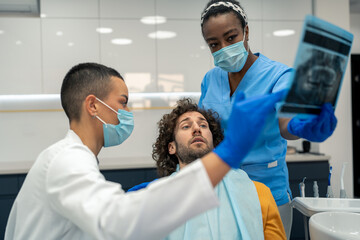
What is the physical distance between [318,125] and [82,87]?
731 millimetres

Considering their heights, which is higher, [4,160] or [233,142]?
[233,142]

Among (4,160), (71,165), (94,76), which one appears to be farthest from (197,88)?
(71,165)

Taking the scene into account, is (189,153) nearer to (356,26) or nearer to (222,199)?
(222,199)

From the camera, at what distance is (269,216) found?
1.46m

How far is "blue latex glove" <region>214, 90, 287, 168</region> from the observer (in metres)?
0.69

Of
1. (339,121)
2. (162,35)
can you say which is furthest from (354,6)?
(162,35)

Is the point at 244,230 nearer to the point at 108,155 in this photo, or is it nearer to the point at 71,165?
the point at 71,165

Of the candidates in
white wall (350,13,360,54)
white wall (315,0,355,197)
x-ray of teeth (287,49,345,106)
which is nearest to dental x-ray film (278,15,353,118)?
x-ray of teeth (287,49,345,106)

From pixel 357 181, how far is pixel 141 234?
15.4 ft

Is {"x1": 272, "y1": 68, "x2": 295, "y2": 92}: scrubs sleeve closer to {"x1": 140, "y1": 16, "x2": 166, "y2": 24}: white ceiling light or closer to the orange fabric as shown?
the orange fabric

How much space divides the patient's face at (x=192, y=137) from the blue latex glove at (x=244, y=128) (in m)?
0.92

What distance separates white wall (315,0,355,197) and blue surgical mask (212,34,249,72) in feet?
7.72

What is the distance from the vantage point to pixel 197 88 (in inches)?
135

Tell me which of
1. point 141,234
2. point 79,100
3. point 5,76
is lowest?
point 141,234
